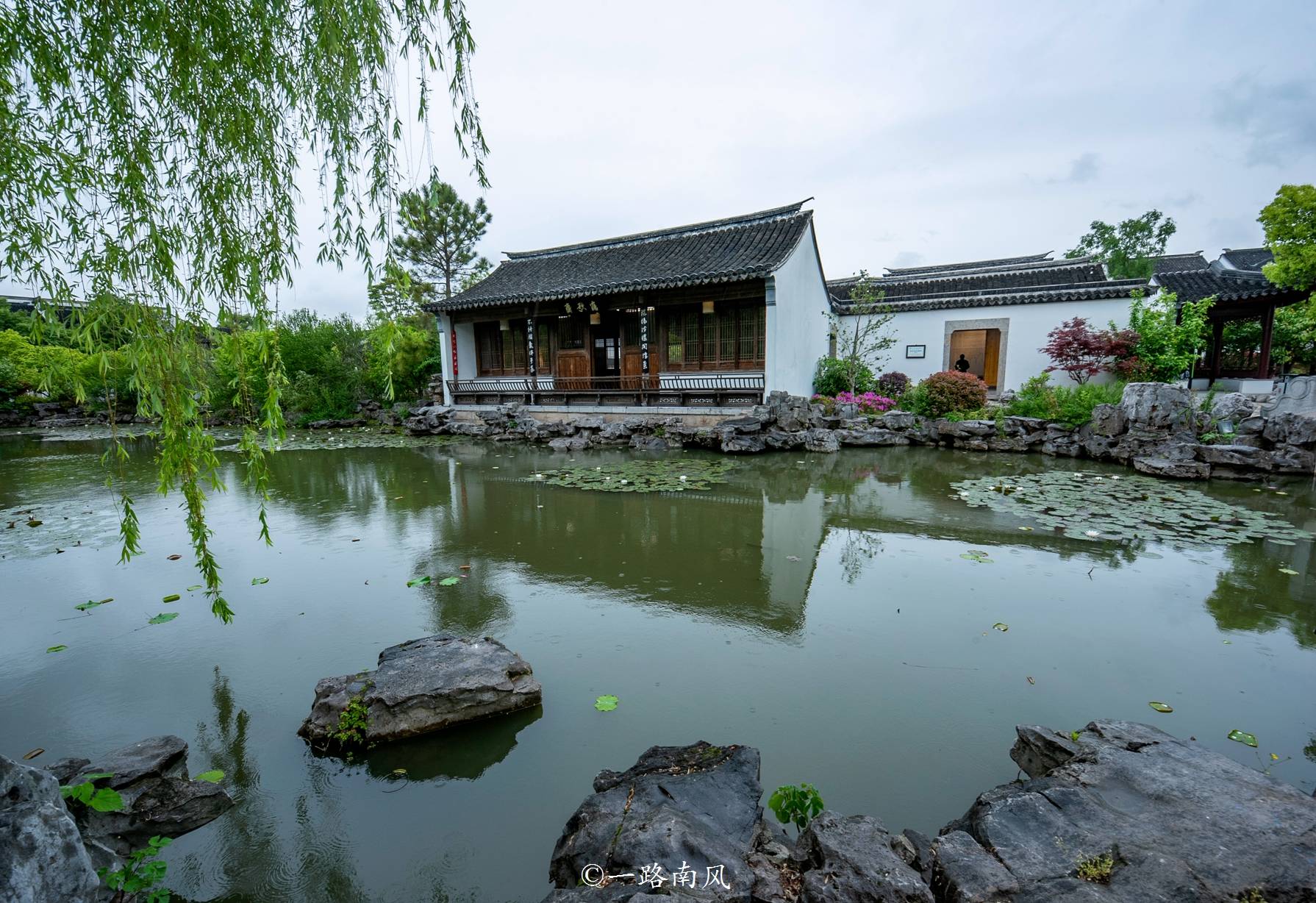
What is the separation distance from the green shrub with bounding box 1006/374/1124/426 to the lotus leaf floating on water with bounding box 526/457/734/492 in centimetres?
568

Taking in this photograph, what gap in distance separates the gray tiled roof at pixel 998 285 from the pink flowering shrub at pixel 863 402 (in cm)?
360

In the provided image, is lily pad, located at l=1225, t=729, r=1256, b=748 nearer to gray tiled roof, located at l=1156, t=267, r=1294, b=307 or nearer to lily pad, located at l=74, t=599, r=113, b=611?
lily pad, located at l=74, t=599, r=113, b=611

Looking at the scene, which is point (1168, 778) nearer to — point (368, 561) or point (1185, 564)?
point (1185, 564)

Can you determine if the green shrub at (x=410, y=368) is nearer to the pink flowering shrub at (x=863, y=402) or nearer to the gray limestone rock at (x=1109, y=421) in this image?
the pink flowering shrub at (x=863, y=402)

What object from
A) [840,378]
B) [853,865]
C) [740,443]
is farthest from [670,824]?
[840,378]

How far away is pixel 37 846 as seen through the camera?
1.41 metres

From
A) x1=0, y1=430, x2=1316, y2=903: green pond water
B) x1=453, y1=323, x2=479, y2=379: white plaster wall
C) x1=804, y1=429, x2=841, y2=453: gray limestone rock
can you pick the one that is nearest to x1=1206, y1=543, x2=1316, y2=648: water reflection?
x1=0, y1=430, x2=1316, y2=903: green pond water

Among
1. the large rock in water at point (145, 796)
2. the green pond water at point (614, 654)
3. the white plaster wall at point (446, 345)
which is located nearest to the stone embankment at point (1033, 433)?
the green pond water at point (614, 654)

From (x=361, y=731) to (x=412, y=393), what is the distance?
17.8m

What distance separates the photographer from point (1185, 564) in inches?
170

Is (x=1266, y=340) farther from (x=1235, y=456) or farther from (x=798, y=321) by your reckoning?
(x=798, y=321)

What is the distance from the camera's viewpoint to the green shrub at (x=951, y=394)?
11.1 metres

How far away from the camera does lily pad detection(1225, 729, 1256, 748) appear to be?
2.32m

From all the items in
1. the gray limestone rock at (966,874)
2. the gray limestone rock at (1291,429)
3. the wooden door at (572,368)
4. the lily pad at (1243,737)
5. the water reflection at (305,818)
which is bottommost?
the water reflection at (305,818)
